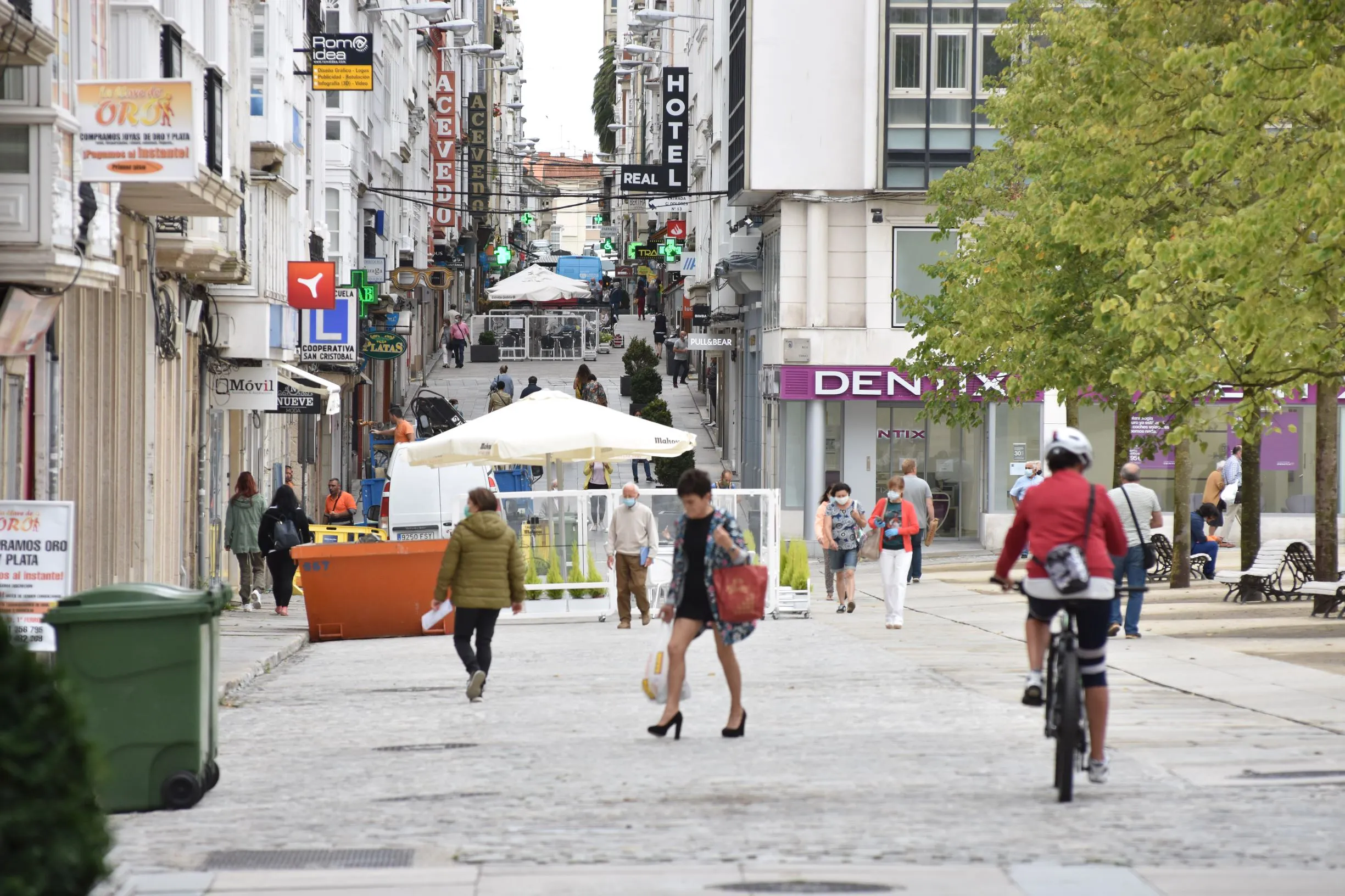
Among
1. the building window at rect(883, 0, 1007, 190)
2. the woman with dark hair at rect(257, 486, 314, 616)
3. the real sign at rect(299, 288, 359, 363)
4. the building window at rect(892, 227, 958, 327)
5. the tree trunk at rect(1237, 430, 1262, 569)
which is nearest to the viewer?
the tree trunk at rect(1237, 430, 1262, 569)

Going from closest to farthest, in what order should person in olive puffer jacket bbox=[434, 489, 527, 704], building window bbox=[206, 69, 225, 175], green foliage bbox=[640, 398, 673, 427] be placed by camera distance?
person in olive puffer jacket bbox=[434, 489, 527, 704], building window bbox=[206, 69, 225, 175], green foliage bbox=[640, 398, 673, 427]

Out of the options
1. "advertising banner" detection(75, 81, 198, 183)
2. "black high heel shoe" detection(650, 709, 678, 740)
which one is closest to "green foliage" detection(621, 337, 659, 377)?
"advertising banner" detection(75, 81, 198, 183)

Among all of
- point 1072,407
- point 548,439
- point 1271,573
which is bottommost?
point 1271,573

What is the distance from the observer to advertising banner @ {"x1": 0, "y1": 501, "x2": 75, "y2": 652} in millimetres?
11422

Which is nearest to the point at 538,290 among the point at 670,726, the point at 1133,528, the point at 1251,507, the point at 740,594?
the point at 1251,507

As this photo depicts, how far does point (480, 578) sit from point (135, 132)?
13.3 feet

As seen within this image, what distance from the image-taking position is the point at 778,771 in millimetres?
10258

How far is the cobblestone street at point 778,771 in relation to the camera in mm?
8148

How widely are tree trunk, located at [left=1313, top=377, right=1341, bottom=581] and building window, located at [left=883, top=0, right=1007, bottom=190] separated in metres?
17.2

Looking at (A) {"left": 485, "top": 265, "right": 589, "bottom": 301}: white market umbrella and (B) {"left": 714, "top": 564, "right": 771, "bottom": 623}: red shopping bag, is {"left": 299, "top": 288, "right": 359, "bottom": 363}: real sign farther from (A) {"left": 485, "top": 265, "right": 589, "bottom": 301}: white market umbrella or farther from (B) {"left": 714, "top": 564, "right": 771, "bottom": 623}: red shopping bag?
(A) {"left": 485, "top": 265, "right": 589, "bottom": 301}: white market umbrella

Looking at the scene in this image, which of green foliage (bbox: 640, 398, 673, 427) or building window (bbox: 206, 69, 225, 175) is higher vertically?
building window (bbox: 206, 69, 225, 175)

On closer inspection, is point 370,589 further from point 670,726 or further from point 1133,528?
point 670,726

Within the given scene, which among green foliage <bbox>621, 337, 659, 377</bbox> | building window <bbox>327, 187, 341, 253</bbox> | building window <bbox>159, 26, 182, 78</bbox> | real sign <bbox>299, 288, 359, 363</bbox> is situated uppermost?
building window <bbox>327, 187, 341, 253</bbox>

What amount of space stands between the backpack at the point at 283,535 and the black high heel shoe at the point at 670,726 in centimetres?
1428
